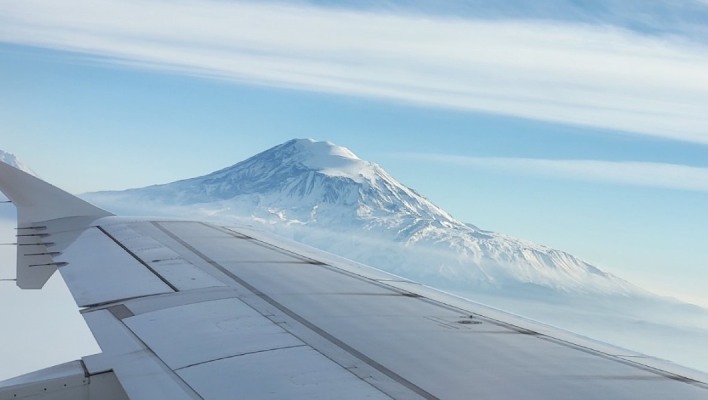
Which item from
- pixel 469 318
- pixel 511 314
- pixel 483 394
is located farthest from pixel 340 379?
pixel 511 314

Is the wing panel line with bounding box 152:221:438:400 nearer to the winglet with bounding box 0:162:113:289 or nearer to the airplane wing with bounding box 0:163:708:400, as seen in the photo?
the airplane wing with bounding box 0:163:708:400

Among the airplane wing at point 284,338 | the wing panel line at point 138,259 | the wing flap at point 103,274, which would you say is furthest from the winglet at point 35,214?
the wing panel line at point 138,259

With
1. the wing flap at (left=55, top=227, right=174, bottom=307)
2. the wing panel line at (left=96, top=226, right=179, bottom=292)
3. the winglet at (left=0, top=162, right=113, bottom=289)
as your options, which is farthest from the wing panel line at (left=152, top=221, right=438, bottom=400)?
the winglet at (left=0, top=162, right=113, bottom=289)

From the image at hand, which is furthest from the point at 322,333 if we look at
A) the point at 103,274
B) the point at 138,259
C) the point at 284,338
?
the point at 138,259

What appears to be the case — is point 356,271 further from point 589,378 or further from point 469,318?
point 589,378

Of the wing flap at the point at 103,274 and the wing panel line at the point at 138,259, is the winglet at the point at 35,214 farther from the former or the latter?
the wing panel line at the point at 138,259
